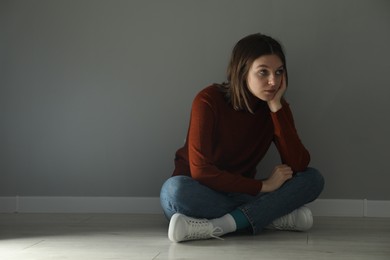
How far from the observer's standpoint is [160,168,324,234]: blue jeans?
2189 mm

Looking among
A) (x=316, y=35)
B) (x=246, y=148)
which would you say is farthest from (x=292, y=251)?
(x=316, y=35)

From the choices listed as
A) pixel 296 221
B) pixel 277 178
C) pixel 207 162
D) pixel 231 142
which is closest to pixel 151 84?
pixel 231 142

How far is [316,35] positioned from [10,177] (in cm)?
145

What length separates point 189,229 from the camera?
6.84ft

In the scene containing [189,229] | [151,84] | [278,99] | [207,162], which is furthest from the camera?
[151,84]

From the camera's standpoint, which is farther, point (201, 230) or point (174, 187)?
point (174, 187)

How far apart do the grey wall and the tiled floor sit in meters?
0.24

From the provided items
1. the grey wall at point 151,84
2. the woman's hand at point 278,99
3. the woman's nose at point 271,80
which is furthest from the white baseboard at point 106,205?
the woman's nose at point 271,80

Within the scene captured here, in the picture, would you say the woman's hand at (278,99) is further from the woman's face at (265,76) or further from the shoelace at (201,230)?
the shoelace at (201,230)

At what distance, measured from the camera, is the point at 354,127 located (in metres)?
2.67

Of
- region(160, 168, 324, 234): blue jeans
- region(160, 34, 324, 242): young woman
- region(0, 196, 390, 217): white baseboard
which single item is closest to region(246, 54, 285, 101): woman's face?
region(160, 34, 324, 242): young woman

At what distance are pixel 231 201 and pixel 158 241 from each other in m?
0.32

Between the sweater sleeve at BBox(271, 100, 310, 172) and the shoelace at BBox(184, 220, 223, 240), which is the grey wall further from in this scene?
the shoelace at BBox(184, 220, 223, 240)

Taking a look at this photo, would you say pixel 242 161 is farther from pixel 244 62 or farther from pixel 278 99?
pixel 244 62
